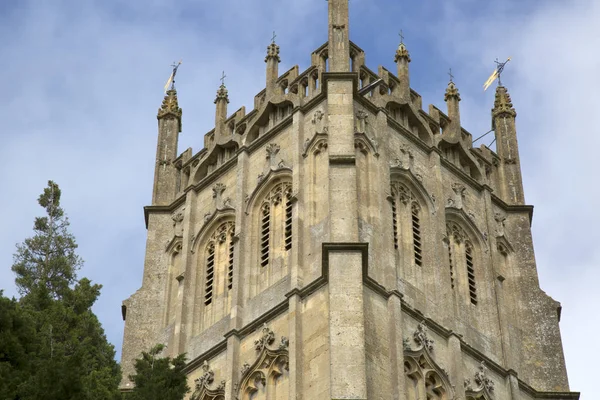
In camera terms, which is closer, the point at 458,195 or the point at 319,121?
the point at 319,121

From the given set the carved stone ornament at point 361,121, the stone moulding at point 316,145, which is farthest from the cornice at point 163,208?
the carved stone ornament at point 361,121

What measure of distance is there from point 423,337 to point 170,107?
48.2 feet

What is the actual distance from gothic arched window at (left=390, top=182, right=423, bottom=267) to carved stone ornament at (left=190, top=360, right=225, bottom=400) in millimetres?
5580

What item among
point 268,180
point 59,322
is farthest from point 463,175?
point 59,322

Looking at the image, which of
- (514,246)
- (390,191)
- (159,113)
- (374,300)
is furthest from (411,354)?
(159,113)

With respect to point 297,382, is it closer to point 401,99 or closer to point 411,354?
point 411,354

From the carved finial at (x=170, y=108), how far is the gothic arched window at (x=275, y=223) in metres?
7.88

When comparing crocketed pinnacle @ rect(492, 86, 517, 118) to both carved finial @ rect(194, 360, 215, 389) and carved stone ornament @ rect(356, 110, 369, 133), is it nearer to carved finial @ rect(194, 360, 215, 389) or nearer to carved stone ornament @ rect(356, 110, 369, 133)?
carved stone ornament @ rect(356, 110, 369, 133)

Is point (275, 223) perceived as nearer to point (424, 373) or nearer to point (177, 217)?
point (177, 217)

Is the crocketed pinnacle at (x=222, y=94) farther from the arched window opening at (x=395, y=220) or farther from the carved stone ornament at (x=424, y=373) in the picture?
the carved stone ornament at (x=424, y=373)

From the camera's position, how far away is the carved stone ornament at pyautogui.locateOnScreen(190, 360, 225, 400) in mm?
45688

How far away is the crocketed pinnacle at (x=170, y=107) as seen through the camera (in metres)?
56.5

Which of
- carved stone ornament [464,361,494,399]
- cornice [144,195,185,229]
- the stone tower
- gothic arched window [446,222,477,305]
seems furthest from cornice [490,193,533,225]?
cornice [144,195,185,229]

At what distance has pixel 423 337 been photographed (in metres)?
45.3
